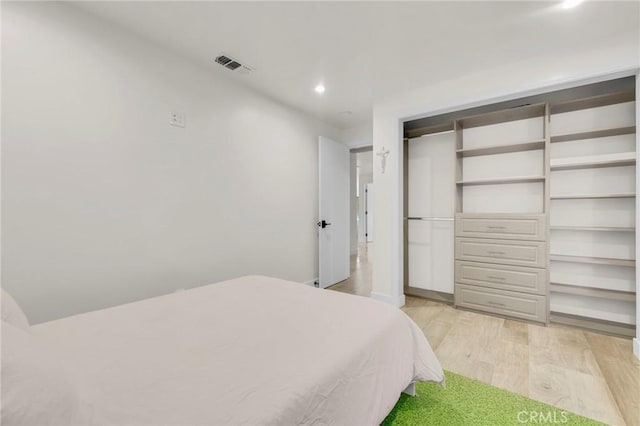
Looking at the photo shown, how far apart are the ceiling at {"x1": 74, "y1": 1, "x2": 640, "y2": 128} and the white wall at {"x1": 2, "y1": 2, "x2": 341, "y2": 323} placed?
0.28 metres

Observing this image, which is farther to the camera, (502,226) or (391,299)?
(391,299)

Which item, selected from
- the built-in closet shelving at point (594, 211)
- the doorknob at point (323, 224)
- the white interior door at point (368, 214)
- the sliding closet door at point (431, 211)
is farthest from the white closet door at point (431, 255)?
the white interior door at point (368, 214)

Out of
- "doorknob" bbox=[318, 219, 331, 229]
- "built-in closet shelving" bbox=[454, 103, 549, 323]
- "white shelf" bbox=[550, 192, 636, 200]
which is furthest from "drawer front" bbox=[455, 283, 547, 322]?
"doorknob" bbox=[318, 219, 331, 229]

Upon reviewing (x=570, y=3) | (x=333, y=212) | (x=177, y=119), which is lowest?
(x=333, y=212)

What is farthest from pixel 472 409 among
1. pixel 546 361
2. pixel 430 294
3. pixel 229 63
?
pixel 229 63

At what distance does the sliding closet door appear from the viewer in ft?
11.2

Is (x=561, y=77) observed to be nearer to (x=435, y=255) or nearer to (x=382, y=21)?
(x=382, y=21)

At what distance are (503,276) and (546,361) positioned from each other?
3.18 feet

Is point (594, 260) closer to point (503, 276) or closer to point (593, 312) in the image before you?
point (593, 312)

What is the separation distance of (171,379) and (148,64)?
240 cm

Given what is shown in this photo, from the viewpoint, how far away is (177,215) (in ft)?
7.95

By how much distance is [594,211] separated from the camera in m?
2.64

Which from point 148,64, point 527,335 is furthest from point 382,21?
point 527,335

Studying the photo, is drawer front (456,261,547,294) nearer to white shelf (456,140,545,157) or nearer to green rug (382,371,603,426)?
white shelf (456,140,545,157)
